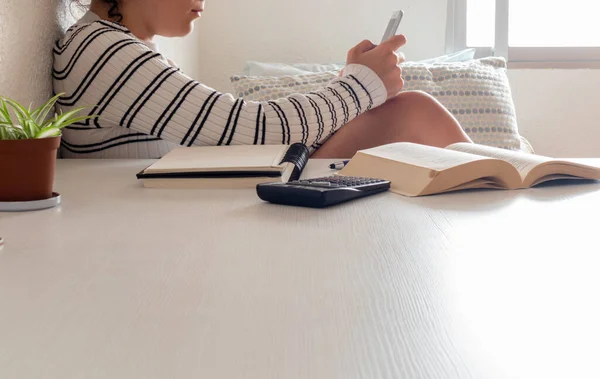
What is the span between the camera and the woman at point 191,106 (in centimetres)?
119

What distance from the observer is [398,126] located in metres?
1.43

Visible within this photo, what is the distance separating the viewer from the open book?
809 millimetres

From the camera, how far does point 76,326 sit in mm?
383

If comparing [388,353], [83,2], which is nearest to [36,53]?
[83,2]

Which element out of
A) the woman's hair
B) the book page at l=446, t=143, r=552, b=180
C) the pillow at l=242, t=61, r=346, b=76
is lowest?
the book page at l=446, t=143, r=552, b=180

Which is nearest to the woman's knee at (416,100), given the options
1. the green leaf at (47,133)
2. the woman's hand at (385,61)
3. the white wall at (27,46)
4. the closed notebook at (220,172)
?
the woman's hand at (385,61)

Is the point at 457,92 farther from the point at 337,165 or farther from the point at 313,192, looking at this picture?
the point at 313,192

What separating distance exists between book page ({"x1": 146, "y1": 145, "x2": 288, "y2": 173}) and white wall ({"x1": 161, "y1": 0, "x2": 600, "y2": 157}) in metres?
1.69

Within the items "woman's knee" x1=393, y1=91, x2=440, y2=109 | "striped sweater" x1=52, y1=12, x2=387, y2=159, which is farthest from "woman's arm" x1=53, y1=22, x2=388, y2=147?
"woman's knee" x1=393, y1=91, x2=440, y2=109

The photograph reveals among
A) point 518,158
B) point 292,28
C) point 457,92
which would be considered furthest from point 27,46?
point 292,28

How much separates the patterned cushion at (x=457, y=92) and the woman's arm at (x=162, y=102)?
0.81m

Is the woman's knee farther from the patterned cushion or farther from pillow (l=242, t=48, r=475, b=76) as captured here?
pillow (l=242, t=48, r=475, b=76)

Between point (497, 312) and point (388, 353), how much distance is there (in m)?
0.09

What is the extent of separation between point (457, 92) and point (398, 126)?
719 mm
